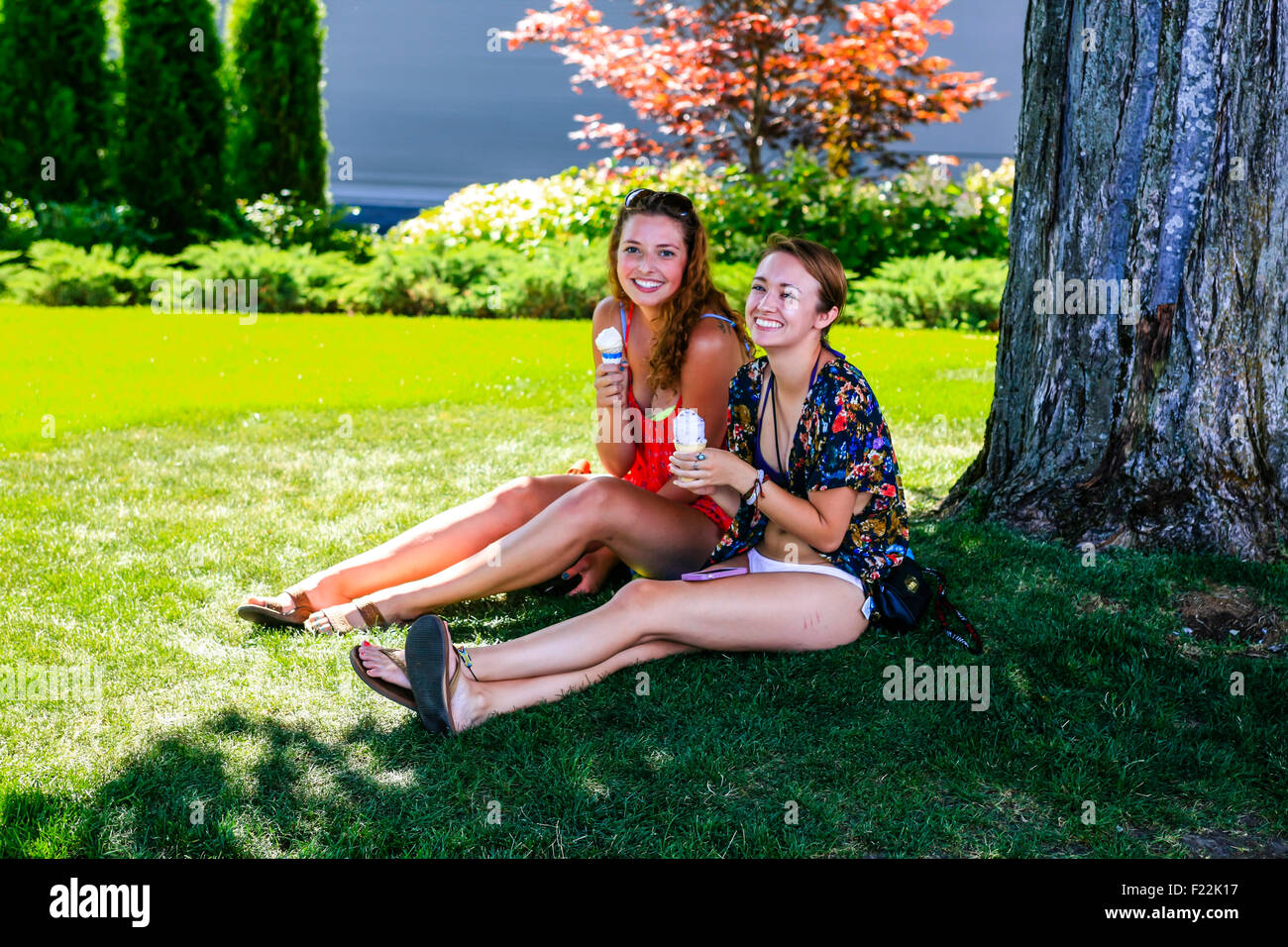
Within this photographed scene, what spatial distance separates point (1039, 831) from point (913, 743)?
479mm

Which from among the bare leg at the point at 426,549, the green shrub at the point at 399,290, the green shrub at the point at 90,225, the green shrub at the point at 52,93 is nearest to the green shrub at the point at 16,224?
the green shrub at the point at 90,225

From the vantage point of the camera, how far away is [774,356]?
3.58 m

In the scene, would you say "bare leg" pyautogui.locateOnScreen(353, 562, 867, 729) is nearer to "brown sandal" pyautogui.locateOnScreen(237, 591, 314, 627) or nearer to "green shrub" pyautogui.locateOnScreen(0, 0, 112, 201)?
"brown sandal" pyautogui.locateOnScreen(237, 591, 314, 627)

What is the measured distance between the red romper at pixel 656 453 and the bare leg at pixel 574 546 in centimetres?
6

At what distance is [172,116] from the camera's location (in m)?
14.0

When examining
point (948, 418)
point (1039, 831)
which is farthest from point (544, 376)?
point (1039, 831)

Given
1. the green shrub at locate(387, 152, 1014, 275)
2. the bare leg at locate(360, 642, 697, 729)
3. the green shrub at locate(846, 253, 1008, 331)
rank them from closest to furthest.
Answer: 1. the bare leg at locate(360, 642, 697, 729)
2. the green shrub at locate(846, 253, 1008, 331)
3. the green shrub at locate(387, 152, 1014, 275)

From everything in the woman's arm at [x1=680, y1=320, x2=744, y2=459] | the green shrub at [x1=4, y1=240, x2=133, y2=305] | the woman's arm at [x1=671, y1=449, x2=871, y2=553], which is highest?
the green shrub at [x1=4, y1=240, x2=133, y2=305]

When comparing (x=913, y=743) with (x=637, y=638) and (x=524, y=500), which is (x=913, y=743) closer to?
(x=637, y=638)

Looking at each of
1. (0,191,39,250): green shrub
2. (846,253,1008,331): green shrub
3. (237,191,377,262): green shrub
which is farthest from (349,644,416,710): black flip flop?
(0,191,39,250): green shrub

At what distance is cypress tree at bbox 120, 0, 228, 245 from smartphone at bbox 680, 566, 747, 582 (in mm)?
12122

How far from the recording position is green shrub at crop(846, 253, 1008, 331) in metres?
10.1

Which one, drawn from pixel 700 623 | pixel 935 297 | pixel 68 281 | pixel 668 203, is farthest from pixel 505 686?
pixel 68 281

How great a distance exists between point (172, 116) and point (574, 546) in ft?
41.7
